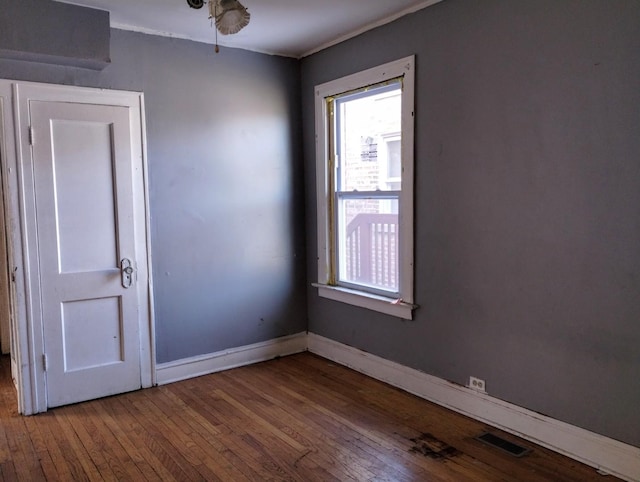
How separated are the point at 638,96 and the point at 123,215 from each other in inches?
124

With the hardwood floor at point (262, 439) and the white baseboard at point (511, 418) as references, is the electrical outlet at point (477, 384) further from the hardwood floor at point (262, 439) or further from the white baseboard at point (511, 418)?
the hardwood floor at point (262, 439)

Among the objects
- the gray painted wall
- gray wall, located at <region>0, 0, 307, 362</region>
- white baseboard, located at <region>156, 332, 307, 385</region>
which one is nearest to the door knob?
gray wall, located at <region>0, 0, 307, 362</region>

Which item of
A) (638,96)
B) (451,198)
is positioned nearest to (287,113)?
(451,198)

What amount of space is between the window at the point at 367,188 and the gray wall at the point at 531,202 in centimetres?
13

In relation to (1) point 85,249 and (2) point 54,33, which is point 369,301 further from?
(2) point 54,33

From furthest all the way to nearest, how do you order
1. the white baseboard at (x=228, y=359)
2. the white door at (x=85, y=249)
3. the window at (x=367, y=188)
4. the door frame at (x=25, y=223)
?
the white baseboard at (x=228, y=359), the window at (x=367, y=188), the white door at (x=85, y=249), the door frame at (x=25, y=223)

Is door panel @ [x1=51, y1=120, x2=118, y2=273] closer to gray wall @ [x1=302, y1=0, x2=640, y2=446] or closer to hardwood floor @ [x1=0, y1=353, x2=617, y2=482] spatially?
hardwood floor @ [x1=0, y1=353, x2=617, y2=482]

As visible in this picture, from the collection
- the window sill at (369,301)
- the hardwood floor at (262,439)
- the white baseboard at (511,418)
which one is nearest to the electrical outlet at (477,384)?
the white baseboard at (511,418)

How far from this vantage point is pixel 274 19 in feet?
11.3

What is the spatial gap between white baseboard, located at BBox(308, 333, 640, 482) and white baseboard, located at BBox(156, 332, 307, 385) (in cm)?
57

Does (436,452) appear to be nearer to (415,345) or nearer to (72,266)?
(415,345)

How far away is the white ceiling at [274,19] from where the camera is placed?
3.19 meters

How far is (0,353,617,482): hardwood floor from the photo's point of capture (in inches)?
100

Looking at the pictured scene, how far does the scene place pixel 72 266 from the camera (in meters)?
3.41
